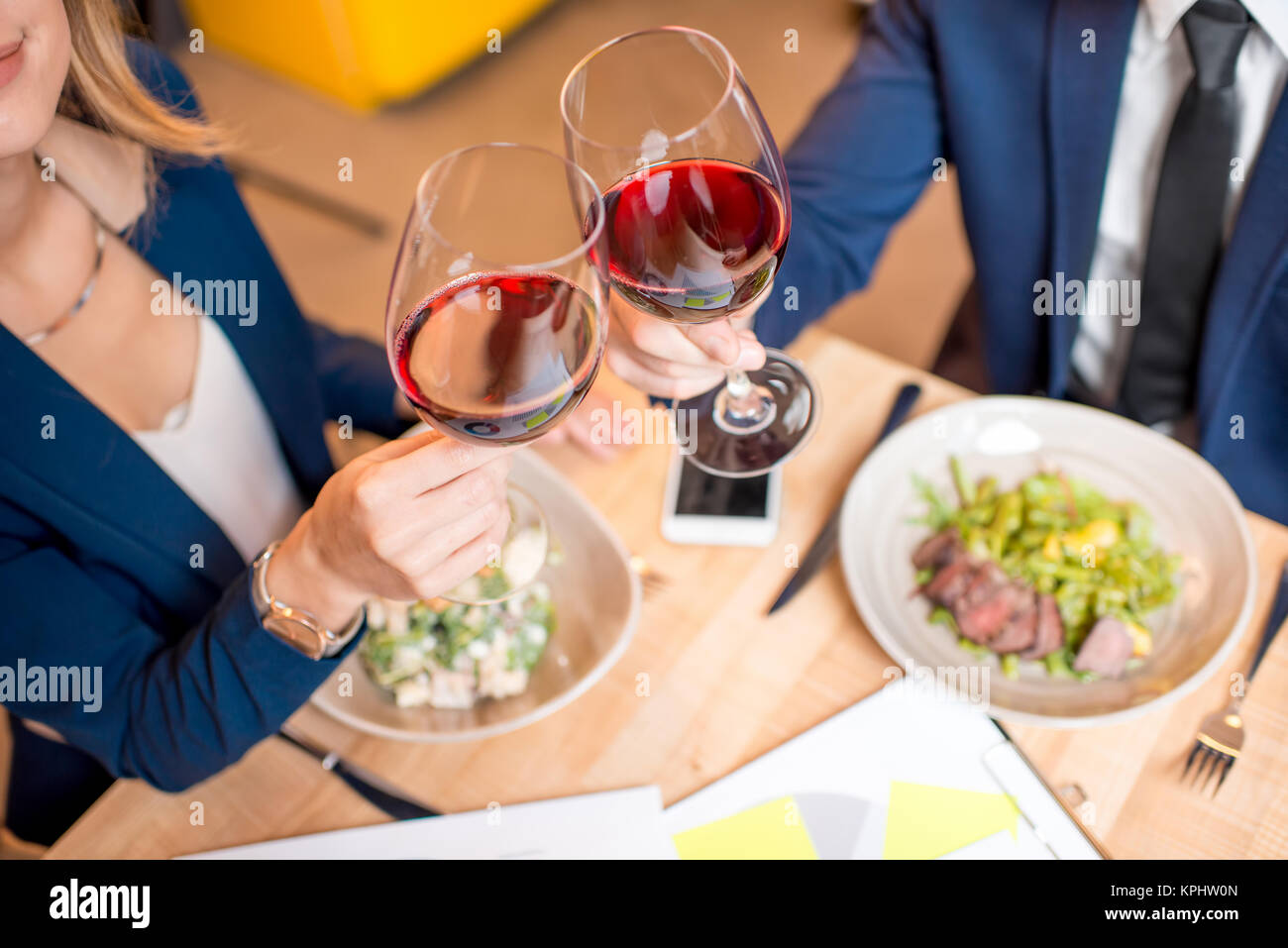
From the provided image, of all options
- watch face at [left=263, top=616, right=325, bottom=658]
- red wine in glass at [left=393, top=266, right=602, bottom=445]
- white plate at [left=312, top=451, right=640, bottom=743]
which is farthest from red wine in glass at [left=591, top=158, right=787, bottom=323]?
watch face at [left=263, top=616, right=325, bottom=658]

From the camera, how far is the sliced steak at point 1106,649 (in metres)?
0.98

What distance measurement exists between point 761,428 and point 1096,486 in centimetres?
43

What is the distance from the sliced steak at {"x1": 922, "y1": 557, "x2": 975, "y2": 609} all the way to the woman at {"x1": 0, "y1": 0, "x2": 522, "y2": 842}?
0.52 meters

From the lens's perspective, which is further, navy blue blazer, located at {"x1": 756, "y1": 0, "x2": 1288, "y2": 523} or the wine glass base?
navy blue blazer, located at {"x1": 756, "y1": 0, "x2": 1288, "y2": 523}

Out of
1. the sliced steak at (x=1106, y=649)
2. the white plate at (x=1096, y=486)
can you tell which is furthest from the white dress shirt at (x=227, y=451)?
the sliced steak at (x=1106, y=649)

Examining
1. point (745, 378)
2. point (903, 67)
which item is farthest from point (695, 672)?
point (903, 67)

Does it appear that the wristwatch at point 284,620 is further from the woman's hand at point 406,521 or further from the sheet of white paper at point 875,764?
the sheet of white paper at point 875,764

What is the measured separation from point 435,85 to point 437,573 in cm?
323

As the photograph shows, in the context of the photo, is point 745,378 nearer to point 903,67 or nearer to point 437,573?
point 437,573

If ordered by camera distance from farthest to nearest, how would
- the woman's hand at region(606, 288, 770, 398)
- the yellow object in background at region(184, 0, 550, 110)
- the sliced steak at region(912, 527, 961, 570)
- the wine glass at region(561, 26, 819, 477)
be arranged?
the yellow object in background at region(184, 0, 550, 110), the sliced steak at region(912, 527, 961, 570), the woman's hand at region(606, 288, 770, 398), the wine glass at region(561, 26, 819, 477)

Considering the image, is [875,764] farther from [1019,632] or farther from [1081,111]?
[1081,111]

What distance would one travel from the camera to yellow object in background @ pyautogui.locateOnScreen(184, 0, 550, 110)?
3.23 metres

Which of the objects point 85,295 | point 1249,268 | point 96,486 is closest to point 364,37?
point 85,295

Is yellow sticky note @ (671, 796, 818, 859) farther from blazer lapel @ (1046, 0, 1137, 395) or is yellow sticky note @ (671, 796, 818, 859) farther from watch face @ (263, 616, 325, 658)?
blazer lapel @ (1046, 0, 1137, 395)
